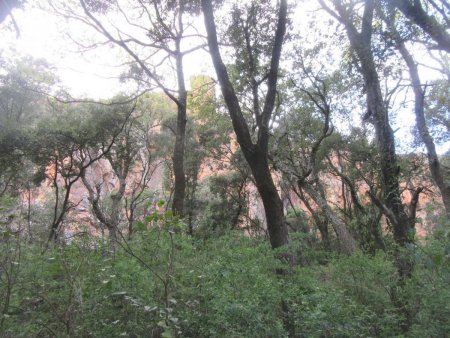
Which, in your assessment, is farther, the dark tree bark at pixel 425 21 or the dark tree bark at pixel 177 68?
the dark tree bark at pixel 177 68

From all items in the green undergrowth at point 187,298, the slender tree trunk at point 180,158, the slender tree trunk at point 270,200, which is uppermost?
the slender tree trunk at point 180,158

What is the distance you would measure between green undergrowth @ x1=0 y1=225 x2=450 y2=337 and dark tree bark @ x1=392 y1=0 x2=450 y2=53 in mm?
3242

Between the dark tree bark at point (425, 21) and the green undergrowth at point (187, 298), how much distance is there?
324 centimetres

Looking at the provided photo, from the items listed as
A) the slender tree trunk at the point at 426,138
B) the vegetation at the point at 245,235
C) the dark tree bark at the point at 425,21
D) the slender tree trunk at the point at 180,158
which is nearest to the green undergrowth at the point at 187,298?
the vegetation at the point at 245,235

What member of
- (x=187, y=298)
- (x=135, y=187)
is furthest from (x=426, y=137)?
(x=135, y=187)

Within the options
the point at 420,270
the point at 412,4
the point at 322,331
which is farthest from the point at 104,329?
the point at 412,4

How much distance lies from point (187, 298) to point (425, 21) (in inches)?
215

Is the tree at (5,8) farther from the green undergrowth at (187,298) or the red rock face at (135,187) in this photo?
the red rock face at (135,187)

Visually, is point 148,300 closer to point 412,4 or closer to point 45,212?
point 412,4

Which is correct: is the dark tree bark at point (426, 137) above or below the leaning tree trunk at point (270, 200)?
above

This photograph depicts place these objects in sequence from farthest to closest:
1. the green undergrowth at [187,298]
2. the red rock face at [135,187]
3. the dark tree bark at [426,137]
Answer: the red rock face at [135,187]
the dark tree bark at [426,137]
the green undergrowth at [187,298]

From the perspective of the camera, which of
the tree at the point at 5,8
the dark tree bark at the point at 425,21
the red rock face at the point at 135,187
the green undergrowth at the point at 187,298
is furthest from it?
the red rock face at the point at 135,187

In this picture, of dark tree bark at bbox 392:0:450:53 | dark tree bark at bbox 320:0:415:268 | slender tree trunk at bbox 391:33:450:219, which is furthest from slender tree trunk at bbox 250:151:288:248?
slender tree trunk at bbox 391:33:450:219

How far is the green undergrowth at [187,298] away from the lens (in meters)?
3.27
